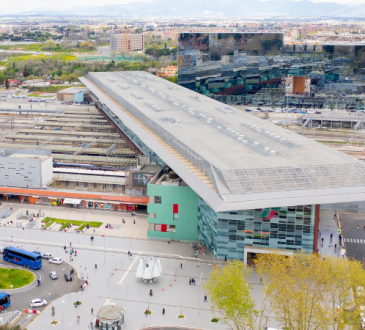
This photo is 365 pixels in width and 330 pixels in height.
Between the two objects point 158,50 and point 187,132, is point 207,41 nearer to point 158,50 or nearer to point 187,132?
point 187,132

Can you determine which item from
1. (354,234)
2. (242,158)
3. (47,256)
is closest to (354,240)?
(354,234)

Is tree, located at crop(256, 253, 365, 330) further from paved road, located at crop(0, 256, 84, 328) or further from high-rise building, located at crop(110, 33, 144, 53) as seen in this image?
high-rise building, located at crop(110, 33, 144, 53)

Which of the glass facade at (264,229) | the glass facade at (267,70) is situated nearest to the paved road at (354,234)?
the glass facade at (264,229)

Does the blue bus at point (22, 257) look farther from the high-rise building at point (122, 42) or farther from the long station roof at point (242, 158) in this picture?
the high-rise building at point (122, 42)

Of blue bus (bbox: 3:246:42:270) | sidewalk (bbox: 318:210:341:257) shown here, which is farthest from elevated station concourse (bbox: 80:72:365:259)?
blue bus (bbox: 3:246:42:270)

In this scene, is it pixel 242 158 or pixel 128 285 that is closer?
pixel 128 285

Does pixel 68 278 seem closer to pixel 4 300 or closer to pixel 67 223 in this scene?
pixel 4 300

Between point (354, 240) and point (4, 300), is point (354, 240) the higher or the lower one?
the lower one
